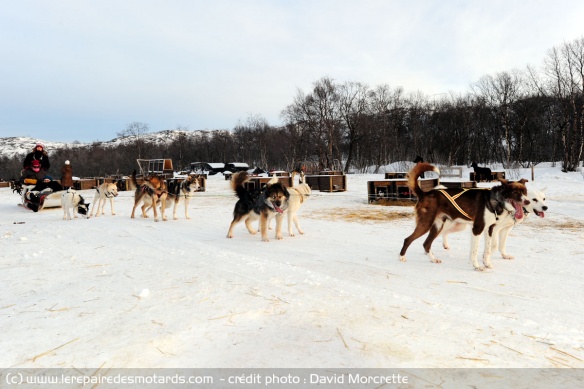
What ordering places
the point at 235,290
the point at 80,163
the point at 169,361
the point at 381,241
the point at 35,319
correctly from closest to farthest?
1. the point at 169,361
2. the point at 35,319
3. the point at 235,290
4. the point at 381,241
5. the point at 80,163

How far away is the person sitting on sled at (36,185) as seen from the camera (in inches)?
467

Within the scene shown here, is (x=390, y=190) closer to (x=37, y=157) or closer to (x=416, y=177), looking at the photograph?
(x=416, y=177)

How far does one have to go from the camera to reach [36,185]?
12.3 meters

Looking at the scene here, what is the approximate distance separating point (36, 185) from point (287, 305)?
13124 mm

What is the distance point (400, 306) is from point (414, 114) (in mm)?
52940

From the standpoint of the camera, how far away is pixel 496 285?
369 cm

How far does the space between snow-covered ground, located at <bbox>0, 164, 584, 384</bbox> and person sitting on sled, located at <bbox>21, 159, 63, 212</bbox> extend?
6969 mm

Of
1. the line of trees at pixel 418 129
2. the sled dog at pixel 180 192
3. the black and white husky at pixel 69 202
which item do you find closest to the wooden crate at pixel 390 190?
the sled dog at pixel 180 192

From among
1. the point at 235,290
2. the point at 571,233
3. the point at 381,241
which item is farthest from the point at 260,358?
the point at 571,233

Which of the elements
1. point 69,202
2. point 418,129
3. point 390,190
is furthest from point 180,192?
point 418,129

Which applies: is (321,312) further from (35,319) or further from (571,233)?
(571,233)

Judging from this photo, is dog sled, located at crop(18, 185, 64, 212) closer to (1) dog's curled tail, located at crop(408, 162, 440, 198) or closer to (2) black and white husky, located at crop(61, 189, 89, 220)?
(2) black and white husky, located at crop(61, 189, 89, 220)

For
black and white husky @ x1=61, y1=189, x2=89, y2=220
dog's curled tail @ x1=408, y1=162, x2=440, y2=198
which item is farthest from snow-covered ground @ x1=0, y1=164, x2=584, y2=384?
black and white husky @ x1=61, y1=189, x2=89, y2=220

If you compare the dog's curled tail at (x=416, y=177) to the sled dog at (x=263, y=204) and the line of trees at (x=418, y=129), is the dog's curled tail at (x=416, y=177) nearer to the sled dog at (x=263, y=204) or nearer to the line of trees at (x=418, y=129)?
the sled dog at (x=263, y=204)
